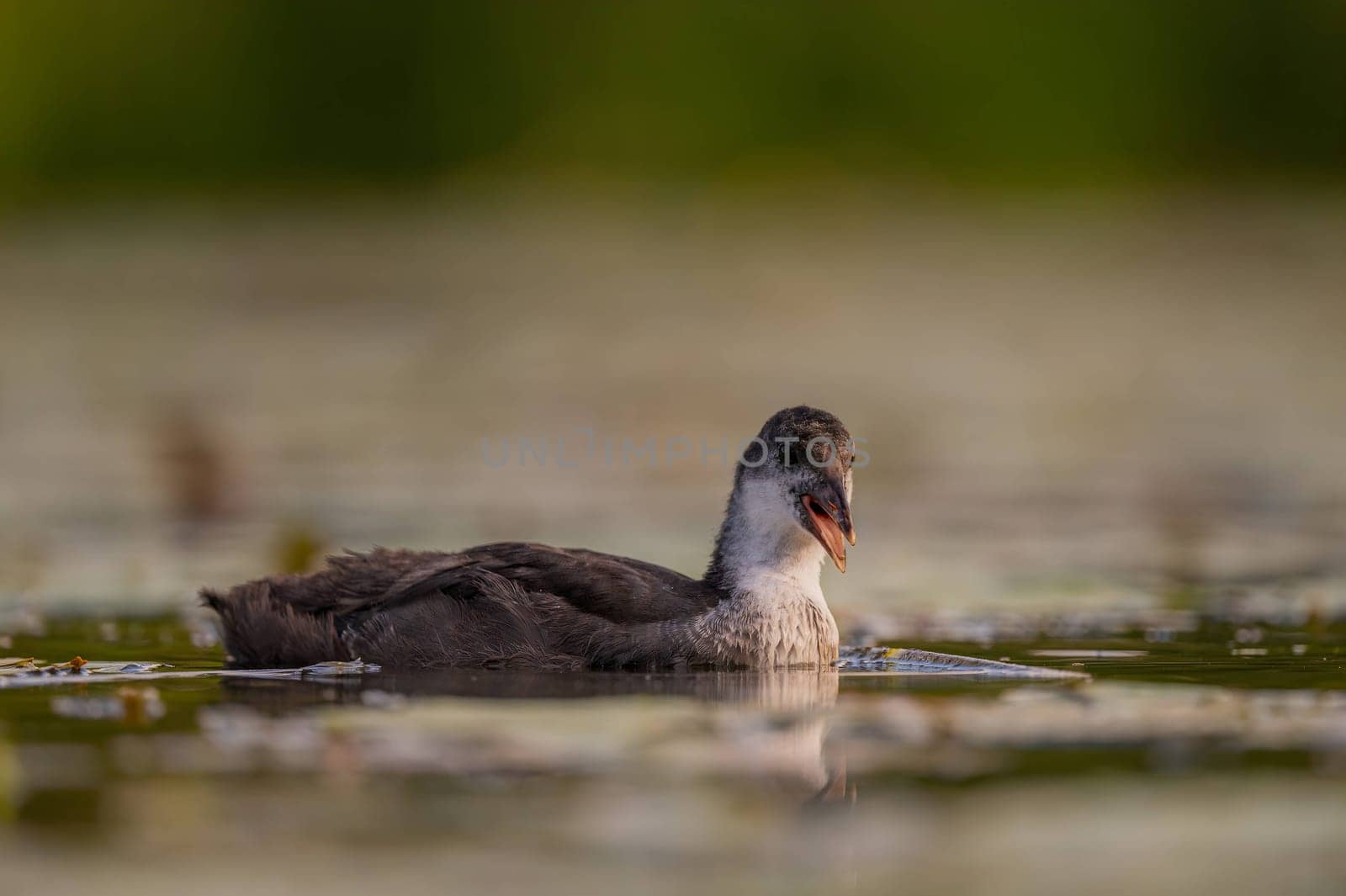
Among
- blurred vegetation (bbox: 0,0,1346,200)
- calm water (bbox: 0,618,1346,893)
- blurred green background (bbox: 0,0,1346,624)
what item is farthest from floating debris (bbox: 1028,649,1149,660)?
blurred vegetation (bbox: 0,0,1346,200)

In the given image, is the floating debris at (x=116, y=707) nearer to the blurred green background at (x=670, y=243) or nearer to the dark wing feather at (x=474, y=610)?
the dark wing feather at (x=474, y=610)

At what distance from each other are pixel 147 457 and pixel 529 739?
8.97 m

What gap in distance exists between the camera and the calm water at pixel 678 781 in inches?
206

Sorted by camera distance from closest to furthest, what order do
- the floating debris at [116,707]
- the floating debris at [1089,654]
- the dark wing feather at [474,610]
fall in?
the floating debris at [116,707], the dark wing feather at [474,610], the floating debris at [1089,654]

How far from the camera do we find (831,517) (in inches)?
356

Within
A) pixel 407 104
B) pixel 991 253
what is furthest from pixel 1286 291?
pixel 407 104

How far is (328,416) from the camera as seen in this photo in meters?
16.6

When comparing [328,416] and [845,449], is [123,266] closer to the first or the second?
[328,416]

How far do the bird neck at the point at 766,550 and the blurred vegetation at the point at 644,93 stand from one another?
14.2m

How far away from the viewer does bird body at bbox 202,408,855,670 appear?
8711 mm

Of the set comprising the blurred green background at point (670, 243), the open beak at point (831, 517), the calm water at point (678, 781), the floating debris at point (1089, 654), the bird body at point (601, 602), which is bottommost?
the calm water at point (678, 781)

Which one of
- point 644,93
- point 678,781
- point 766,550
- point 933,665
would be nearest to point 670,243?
point 644,93

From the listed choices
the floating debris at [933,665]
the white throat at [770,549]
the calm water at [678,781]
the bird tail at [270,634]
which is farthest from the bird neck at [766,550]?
→ the bird tail at [270,634]

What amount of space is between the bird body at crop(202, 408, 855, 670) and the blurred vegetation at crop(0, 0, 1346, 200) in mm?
14291
